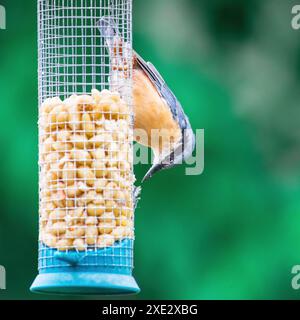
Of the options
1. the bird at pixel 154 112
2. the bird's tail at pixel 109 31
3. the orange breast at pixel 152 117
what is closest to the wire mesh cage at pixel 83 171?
the bird's tail at pixel 109 31

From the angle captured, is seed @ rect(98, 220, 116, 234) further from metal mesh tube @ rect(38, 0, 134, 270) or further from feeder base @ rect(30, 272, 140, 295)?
feeder base @ rect(30, 272, 140, 295)

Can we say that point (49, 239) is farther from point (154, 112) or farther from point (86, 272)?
point (154, 112)

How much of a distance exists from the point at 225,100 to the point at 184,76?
44 cm

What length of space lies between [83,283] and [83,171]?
656mm

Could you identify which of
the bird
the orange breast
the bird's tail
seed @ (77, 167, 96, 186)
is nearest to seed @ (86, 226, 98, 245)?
seed @ (77, 167, 96, 186)

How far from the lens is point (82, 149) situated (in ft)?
28.2

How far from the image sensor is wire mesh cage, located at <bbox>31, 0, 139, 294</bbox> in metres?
8.53

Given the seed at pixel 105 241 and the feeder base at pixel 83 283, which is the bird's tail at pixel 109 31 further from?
the feeder base at pixel 83 283

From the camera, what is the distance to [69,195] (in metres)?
8.59

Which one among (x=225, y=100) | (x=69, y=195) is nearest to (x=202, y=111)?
(x=225, y=100)

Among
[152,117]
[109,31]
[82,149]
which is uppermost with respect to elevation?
[109,31]

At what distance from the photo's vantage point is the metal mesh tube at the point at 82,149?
8.56m

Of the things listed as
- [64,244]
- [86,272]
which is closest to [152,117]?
[64,244]

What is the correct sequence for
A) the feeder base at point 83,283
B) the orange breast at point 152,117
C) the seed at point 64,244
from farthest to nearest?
the orange breast at point 152,117, the seed at point 64,244, the feeder base at point 83,283
